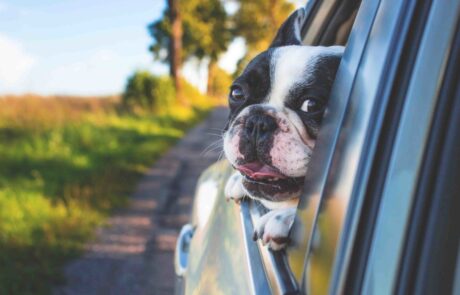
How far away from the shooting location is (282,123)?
1.60m

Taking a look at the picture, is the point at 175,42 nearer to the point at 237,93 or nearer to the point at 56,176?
the point at 56,176

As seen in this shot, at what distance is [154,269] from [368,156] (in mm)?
4012

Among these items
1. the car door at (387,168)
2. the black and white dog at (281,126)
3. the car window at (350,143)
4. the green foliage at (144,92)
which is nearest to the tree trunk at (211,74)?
the green foliage at (144,92)

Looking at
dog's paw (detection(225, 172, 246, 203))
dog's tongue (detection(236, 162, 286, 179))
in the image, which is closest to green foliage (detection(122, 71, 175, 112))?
dog's paw (detection(225, 172, 246, 203))

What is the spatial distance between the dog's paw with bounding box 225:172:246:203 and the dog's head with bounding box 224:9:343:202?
23 centimetres

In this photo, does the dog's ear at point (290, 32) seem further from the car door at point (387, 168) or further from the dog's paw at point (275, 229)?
the car door at point (387, 168)

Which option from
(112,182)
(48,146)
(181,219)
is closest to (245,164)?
(181,219)

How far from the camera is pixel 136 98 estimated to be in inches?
714

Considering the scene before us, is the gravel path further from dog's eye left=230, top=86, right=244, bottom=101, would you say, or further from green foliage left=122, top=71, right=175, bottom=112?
green foliage left=122, top=71, right=175, bottom=112

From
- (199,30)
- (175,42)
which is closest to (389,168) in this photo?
(175,42)

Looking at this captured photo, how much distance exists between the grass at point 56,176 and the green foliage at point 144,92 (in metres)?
3.79

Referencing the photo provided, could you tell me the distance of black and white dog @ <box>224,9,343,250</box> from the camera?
62.1 inches

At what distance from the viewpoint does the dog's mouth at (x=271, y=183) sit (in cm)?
163

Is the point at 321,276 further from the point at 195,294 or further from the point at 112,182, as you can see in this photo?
the point at 112,182
